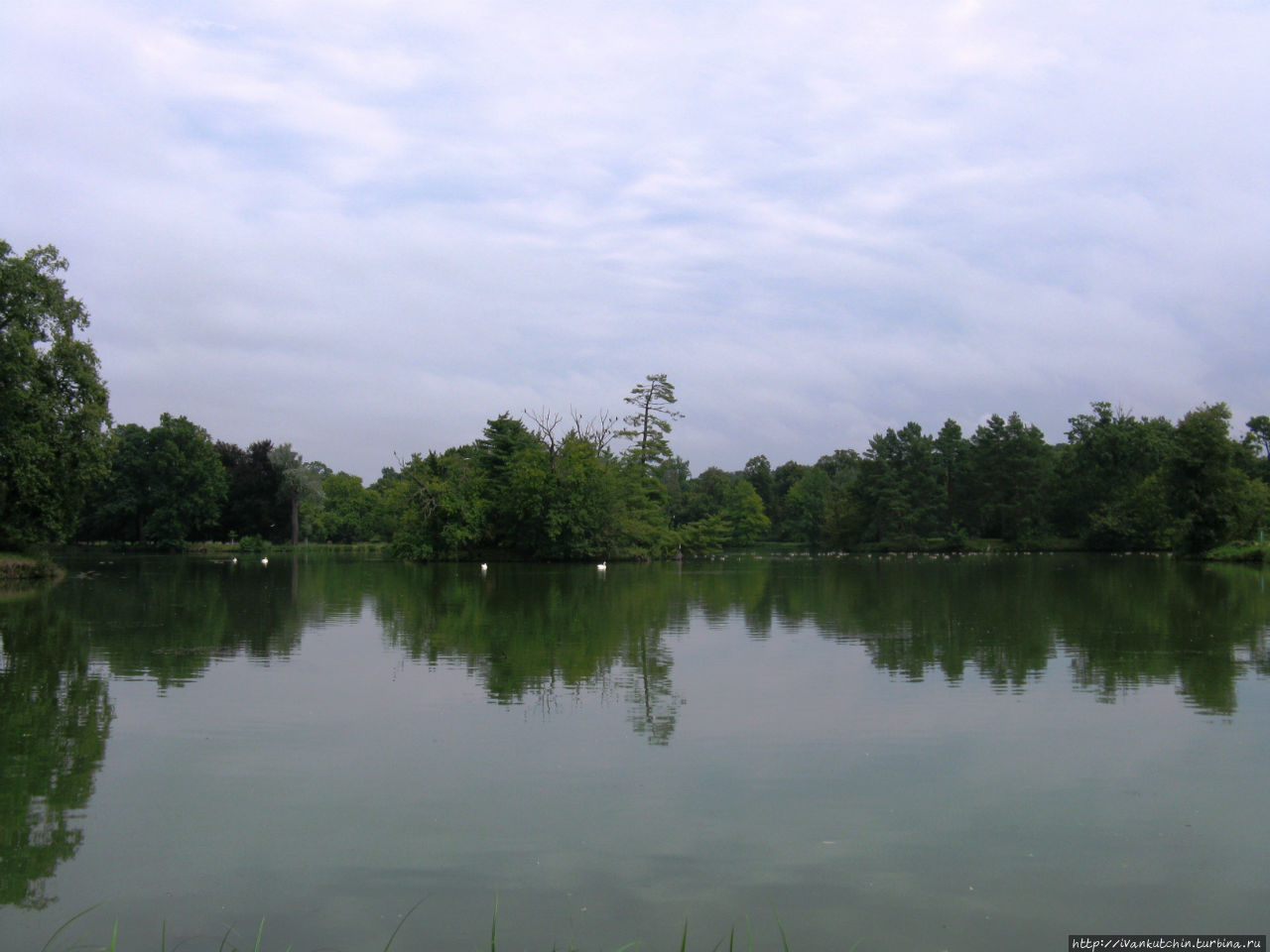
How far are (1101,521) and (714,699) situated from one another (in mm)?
68311

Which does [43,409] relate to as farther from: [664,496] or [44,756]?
[664,496]

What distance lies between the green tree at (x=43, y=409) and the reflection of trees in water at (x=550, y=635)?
40.1 ft

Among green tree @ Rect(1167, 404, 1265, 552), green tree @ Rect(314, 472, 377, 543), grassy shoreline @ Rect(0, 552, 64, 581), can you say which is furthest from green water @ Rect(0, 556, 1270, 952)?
green tree @ Rect(314, 472, 377, 543)

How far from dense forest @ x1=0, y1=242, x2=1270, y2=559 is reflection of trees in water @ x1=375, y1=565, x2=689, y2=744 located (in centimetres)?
1350

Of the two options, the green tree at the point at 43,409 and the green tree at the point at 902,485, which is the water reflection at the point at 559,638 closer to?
the green tree at the point at 43,409

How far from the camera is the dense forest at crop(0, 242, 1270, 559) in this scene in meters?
32.8

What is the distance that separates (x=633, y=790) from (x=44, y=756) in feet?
16.9

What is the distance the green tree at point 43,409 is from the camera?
3045 centimetres

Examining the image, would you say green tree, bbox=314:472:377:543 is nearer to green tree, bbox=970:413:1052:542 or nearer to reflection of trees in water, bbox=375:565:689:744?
green tree, bbox=970:413:1052:542

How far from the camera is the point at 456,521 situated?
53.9m

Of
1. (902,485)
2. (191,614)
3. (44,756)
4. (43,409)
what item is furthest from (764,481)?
(44,756)

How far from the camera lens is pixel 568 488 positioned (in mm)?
53062

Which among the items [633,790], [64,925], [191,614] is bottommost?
[191,614]

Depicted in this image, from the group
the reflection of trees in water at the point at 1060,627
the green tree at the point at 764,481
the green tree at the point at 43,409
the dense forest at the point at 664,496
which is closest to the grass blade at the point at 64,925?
the reflection of trees in water at the point at 1060,627
